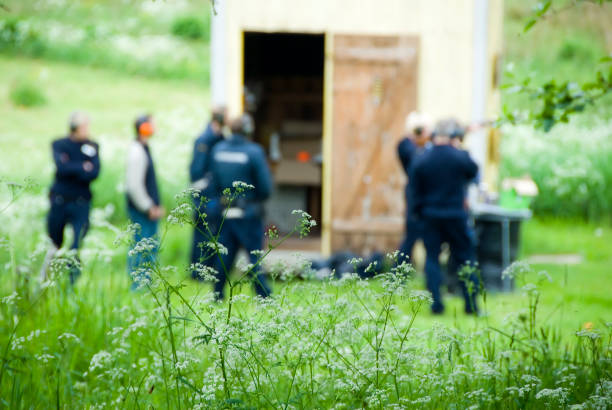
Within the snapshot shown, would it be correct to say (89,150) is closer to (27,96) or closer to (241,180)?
(241,180)

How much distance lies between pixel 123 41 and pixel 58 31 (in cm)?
220

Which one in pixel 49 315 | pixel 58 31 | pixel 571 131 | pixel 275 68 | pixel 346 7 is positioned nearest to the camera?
pixel 49 315

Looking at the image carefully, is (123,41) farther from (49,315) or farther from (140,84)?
(49,315)

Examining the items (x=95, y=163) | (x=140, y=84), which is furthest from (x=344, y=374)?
(x=140, y=84)

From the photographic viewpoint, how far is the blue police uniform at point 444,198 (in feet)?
26.0

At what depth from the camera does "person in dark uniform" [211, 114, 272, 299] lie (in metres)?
7.85

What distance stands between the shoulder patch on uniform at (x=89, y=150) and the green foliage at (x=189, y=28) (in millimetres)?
22796

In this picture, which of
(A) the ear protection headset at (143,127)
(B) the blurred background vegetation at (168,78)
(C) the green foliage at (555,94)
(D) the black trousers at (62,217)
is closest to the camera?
(C) the green foliage at (555,94)

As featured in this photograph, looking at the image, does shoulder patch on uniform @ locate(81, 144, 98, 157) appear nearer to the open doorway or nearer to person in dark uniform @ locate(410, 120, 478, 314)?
person in dark uniform @ locate(410, 120, 478, 314)

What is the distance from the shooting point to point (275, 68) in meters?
14.5

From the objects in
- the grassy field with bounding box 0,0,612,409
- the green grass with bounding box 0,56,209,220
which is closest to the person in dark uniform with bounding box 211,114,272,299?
the grassy field with bounding box 0,0,612,409

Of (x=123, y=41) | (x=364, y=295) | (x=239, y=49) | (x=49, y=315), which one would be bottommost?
(x=49, y=315)

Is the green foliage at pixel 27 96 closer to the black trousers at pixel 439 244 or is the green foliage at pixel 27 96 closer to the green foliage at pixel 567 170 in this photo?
the green foliage at pixel 567 170

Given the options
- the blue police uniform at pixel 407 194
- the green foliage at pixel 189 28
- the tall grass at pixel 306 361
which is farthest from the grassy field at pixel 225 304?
the blue police uniform at pixel 407 194
